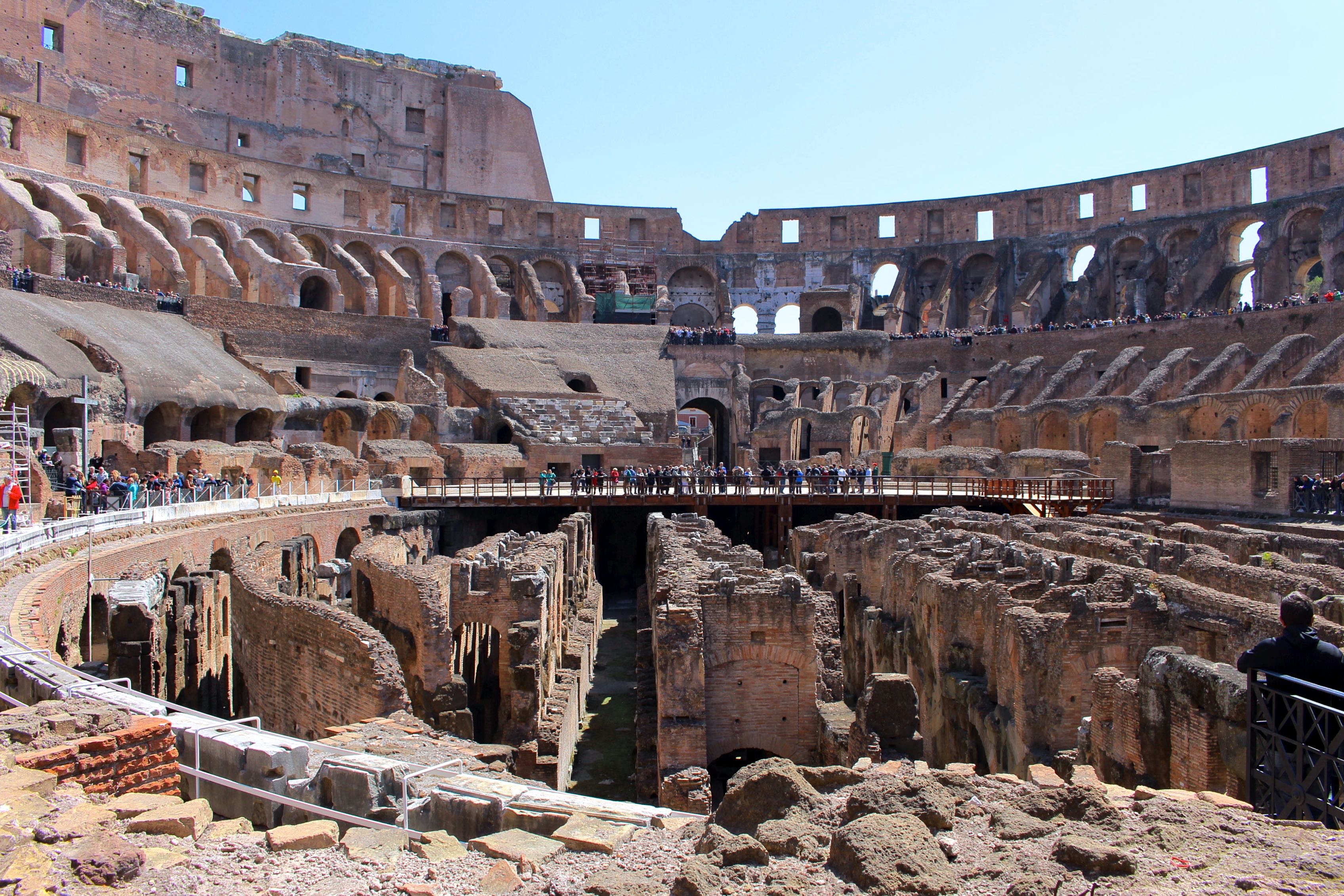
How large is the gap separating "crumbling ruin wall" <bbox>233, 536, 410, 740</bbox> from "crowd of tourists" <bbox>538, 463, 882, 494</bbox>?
58.9 feet

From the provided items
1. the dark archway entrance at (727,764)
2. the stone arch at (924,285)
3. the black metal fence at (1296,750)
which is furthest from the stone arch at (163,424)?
the stone arch at (924,285)

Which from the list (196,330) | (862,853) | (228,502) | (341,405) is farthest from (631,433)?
(862,853)

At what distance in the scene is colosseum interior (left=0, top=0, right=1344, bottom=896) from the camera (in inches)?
200

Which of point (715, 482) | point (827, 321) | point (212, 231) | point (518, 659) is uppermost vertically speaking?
point (212, 231)

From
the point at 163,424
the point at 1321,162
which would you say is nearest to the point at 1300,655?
the point at 163,424

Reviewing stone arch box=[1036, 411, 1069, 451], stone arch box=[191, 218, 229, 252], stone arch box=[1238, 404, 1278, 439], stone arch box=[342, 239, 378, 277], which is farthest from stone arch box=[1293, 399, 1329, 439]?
stone arch box=[191, 218, 229, 252]

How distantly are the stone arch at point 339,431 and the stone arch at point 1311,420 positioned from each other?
28.7 m

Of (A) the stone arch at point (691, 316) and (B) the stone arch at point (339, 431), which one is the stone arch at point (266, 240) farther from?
(A) the stone arch at point (691, 316)

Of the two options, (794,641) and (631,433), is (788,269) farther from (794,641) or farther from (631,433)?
(794,641)

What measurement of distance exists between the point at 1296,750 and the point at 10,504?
50.1 ft

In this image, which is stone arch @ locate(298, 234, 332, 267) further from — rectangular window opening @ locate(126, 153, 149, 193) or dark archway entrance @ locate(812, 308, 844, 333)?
dark archway entrance @ locate(812, 308, 844, 333)

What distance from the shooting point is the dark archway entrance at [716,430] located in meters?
46.1

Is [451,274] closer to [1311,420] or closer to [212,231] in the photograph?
[212,231]

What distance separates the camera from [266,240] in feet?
161
